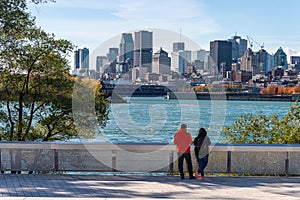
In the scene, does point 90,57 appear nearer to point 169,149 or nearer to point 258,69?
point 169,149

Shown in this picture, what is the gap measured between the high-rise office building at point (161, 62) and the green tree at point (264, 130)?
3.33 meters

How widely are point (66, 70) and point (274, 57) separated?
14986 centimetres

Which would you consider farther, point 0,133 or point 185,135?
point 0,133

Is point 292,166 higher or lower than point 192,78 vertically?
lower

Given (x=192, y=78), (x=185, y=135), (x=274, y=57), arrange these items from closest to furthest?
(x=185, y=135) < (x=192, y=78) < (x=274, y=57)

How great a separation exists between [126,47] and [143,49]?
66 cm

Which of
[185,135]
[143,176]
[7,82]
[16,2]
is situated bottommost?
[143,176]

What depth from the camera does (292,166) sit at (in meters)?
13.4

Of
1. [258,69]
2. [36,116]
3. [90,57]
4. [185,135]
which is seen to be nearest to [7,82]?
[36,116]

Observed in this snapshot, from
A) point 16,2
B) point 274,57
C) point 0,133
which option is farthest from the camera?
point 274,57

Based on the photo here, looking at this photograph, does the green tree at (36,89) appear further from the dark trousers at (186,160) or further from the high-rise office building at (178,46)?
the dark trousers at (186,160)

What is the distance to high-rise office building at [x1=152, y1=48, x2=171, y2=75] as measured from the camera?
62.7 feet

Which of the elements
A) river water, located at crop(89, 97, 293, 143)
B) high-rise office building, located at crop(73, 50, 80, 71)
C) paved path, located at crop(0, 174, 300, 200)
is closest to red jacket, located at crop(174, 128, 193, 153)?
paved path, located at crop(0, 174, 300, 200)

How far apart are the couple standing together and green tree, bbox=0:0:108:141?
9953 millimetres
